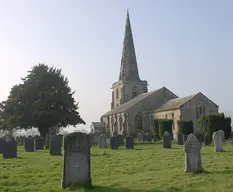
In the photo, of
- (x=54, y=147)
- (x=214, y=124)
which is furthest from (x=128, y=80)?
(x=54, y=147)

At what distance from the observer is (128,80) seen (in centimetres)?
6128

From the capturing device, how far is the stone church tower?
61.4 metres

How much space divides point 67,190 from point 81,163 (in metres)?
0.87

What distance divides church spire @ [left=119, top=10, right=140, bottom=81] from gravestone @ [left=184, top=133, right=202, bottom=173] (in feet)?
169

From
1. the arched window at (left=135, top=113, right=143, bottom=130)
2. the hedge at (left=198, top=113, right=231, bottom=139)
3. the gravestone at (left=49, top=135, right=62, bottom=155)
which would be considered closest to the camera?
the gravestone at (left=49, top=135, right=62, bottom=155)

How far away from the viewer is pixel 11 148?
17.1 meters

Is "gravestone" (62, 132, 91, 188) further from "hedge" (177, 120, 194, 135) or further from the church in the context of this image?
the church

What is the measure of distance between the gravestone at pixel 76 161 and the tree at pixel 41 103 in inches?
928

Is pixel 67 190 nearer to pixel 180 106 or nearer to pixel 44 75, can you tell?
pixel 44 75

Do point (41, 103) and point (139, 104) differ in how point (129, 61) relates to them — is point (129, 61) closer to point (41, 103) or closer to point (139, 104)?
point (139, 104)

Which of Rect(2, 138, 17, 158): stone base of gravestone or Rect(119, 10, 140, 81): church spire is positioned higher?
Rect(119, 10, 140, 81): church spire

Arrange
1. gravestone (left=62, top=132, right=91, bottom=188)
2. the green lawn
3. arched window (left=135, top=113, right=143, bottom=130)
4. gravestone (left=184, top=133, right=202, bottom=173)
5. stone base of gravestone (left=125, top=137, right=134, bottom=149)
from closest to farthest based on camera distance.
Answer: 1. the green lawn
2. gravestone (left=62, top=132, right=91, bottom=188)
3. gravestone (left=184, top=133, right=202, bottom=173)
4. stone base of gravestone (left=125, top=137, right=134, bottom=149)
5. arched window (left=135, top=113, right=143, bottom=130)

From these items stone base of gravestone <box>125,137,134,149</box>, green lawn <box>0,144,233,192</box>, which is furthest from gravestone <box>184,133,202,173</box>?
stone base of gravestone <box>125,137,134,149</box>

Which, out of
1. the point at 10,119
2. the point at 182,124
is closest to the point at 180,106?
the point at 182,124
